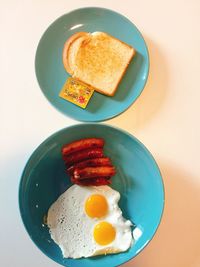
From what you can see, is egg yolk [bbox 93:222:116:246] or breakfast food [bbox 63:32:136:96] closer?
egg yolk [bbox 93:222:116:246]

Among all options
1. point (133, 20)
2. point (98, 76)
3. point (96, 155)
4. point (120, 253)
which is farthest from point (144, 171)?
point (133, 20)

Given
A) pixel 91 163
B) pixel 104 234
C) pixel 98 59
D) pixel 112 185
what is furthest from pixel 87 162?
pixel 98 59

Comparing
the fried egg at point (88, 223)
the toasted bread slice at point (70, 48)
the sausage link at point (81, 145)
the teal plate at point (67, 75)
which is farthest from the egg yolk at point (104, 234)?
the toasted bread slice at point (70, 48)

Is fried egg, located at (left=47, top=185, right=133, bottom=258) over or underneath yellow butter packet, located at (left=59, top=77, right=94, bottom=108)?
underneath

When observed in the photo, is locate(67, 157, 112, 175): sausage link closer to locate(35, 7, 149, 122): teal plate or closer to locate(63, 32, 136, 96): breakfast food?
locate(35, 7, 149, 122): teal plate

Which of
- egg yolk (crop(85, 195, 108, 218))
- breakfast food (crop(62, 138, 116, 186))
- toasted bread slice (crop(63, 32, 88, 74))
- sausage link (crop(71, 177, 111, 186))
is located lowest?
egg yolk (crop(85, 195, 108, 218))

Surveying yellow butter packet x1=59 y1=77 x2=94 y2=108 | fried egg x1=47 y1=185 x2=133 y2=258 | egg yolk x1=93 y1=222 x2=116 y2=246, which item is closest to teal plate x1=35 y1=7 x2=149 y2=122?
yellow butter packet x1=59 y1=77 x2=94 y2=108

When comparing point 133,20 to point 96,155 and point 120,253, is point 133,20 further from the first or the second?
point 120,253
